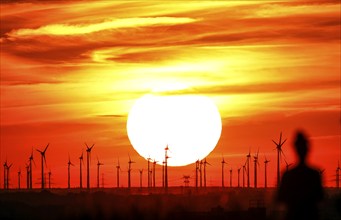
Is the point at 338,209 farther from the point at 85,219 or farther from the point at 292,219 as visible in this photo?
the point at 85,219

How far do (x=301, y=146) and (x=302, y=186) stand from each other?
0.57m

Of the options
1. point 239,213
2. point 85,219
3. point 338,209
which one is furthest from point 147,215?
point 338,209

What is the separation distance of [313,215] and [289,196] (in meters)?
0.47

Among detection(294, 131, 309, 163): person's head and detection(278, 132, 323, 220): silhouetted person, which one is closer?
detection(278, 132, 323, 220): silhouetted person

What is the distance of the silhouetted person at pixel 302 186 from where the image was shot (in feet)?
51.5

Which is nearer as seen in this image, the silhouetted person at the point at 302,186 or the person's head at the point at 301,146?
the silhouetted person at the point at 302,186

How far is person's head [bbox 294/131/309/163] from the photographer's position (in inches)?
625

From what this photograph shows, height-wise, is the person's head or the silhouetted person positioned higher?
the person's head

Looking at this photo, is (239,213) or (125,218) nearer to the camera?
(125,218)

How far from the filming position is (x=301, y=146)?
630 inches

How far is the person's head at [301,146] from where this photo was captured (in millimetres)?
15883

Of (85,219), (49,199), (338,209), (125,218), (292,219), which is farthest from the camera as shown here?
(49,199)

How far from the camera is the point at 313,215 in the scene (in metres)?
15.6

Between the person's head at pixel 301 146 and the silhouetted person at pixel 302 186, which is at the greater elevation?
the person's head at pixel 301 146
